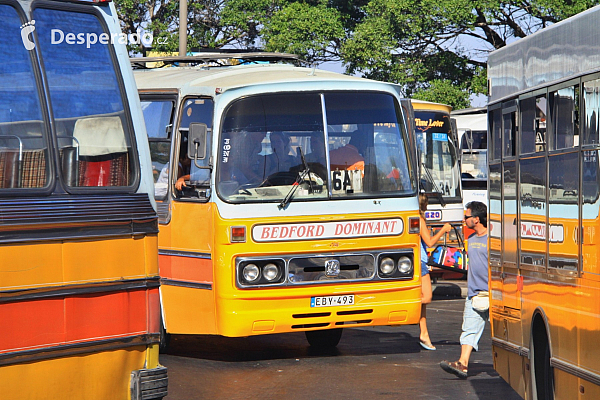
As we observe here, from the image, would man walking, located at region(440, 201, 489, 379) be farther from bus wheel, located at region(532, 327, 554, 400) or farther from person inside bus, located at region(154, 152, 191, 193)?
person inside bus, located at region(154, 152, 191, 193)

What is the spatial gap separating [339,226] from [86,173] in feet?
15.2

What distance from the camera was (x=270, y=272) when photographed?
9.62 m

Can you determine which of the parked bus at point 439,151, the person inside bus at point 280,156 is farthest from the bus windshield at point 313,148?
the parked bus at point 439,151

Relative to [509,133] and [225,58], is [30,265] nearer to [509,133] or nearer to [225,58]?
[509,133]

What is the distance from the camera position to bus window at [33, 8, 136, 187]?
17.6 feet

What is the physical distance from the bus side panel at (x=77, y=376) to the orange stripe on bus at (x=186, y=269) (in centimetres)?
412

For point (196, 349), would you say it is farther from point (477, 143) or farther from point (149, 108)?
point (477, 143)

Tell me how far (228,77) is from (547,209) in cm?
475

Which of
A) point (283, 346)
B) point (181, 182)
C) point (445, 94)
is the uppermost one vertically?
point (445, 94)

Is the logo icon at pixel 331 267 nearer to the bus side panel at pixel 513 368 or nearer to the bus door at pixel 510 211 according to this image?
the bus side panel at pixel 513 368

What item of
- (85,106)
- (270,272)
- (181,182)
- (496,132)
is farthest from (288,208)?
(85,106)

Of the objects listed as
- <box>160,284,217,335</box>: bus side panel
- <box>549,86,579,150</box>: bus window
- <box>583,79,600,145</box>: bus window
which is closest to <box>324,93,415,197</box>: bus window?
<box>160,284,217,335</box>: bus side panel

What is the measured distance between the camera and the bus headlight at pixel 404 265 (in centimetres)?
1002

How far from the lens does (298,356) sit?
10.8 m
